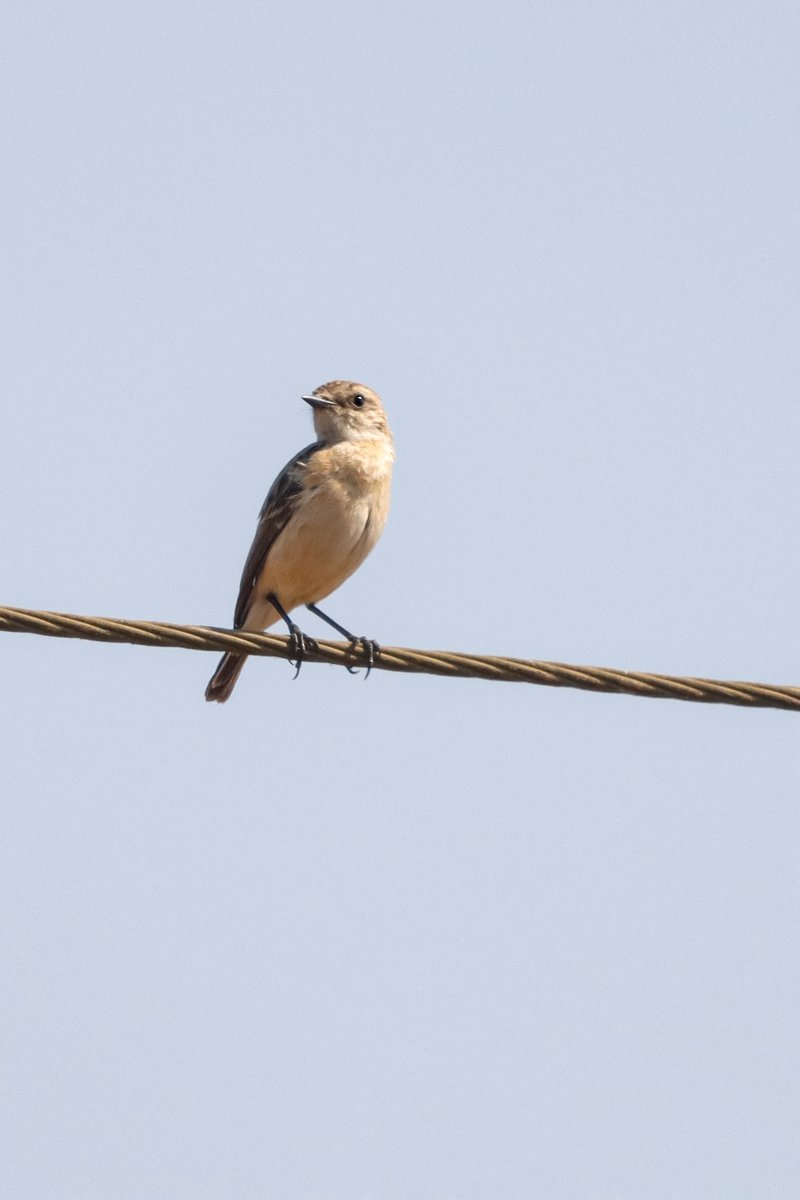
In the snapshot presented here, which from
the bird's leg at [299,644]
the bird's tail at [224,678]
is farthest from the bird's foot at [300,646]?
the bird's tail at [224,678]

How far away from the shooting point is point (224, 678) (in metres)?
11.0

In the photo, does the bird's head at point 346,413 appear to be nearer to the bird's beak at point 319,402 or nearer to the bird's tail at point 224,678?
the bird's beak at point 319,402

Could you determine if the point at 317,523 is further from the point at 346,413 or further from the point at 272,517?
the point at 346,413

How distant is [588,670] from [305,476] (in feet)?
13.6

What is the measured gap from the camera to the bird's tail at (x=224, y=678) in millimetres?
10882

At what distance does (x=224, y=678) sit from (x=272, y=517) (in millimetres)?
1235

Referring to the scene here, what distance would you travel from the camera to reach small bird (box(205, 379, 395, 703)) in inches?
398

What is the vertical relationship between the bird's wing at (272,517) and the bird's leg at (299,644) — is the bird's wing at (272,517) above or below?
above

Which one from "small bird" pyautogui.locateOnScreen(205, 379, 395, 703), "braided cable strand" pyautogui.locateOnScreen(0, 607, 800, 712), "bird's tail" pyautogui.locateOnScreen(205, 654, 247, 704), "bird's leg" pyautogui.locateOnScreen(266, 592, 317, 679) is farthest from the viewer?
"bird's tail" pyautogui.locateOnScreen(205, 654, 247, 704)

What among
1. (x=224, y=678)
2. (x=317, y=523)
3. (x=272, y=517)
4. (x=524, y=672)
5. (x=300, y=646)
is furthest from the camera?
(x=224, y=678)

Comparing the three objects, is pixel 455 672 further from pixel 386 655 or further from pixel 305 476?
pixel 305 476

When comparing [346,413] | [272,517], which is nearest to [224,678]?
[272,517]

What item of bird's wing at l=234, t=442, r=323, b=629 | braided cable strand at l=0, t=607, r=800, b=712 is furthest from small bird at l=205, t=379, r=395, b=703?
braided cable strand at l=0, t=607, r=800, b=712

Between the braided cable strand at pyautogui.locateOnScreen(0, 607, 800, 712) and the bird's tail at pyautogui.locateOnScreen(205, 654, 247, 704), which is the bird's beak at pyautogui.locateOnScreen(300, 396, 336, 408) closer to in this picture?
the bird's tail at pyautogui.locateOnScreen(205, 654, 247, 704)
